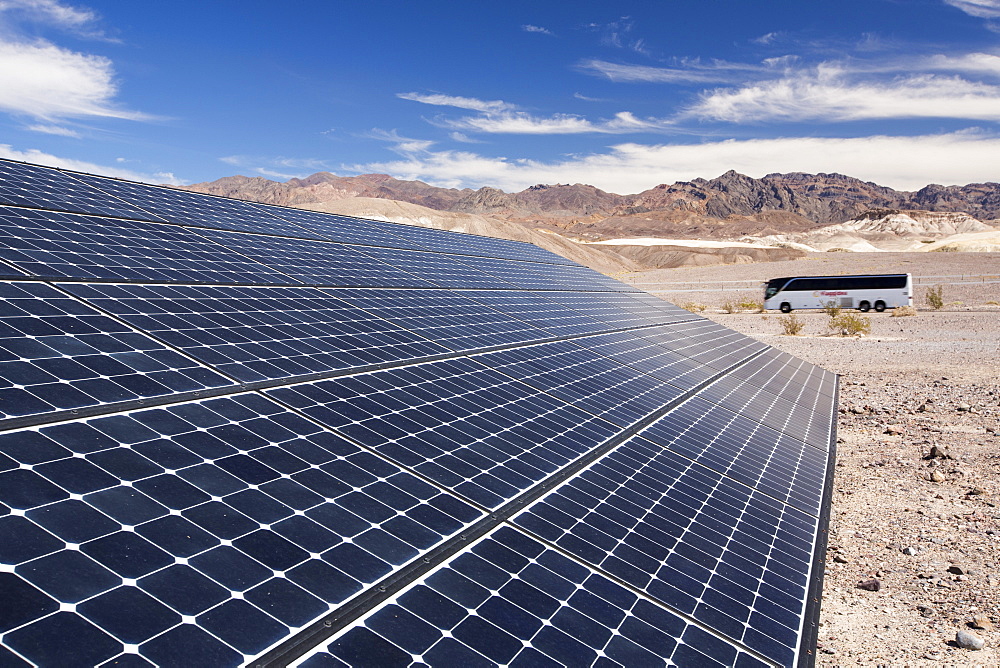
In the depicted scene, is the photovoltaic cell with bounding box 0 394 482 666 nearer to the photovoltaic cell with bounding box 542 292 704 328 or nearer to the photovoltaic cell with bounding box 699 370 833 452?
the photovoltaic cell with bounding box 699 370 833 452

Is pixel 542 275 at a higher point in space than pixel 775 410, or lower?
higher

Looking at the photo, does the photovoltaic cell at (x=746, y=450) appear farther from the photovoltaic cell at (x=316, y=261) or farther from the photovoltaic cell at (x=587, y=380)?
the photovoltaic cell at (x=316, y=261)

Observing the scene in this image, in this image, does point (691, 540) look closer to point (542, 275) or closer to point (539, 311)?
point (539, 311)

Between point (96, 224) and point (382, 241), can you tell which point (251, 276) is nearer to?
point (96, 224)

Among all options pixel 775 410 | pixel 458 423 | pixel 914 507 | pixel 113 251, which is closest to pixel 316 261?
pixel 113 251

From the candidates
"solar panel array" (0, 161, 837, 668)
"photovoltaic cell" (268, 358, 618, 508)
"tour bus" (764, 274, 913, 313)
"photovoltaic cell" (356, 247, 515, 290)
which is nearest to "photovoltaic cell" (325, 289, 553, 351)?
"solar panel array" (0, 161, 837, 668)
